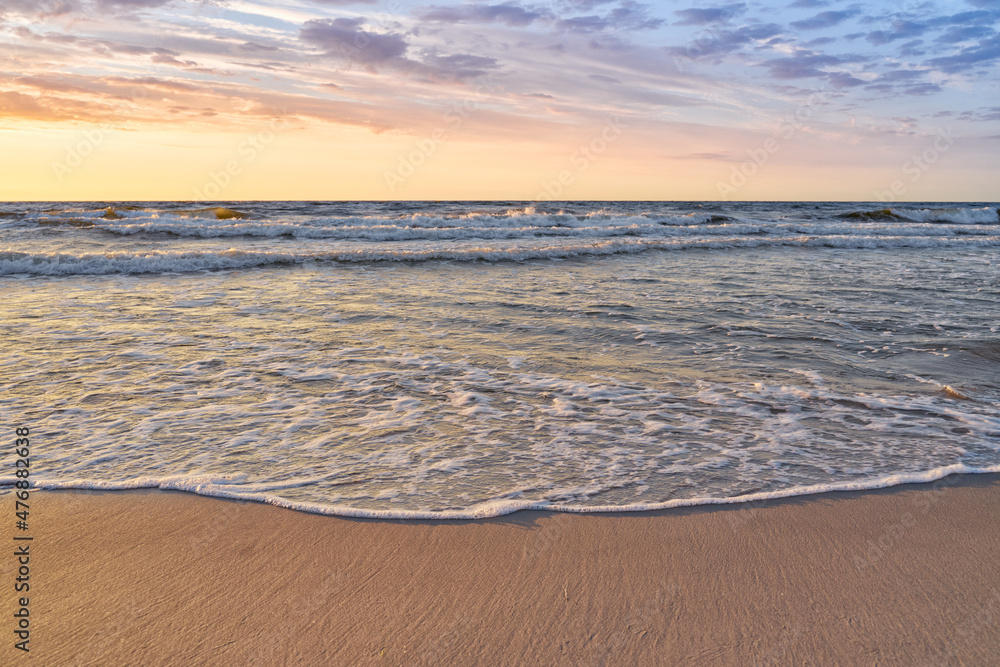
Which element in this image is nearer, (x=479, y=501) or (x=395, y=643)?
(x=395, y=643)

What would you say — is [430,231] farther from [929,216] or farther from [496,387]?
[929,216]

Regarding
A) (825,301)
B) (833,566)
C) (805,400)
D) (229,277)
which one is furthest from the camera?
(229,277)

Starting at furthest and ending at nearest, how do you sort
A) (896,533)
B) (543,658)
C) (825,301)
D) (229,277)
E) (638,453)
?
(229,277) → (825,301) → (638,453) → (896,533) → (543,658)

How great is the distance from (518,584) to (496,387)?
8.89 ft

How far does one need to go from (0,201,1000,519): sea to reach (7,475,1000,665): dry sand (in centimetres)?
21

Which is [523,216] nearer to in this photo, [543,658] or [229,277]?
[229,277]

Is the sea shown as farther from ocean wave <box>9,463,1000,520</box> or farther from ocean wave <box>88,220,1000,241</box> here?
ocean wave <box>88,220,1000,241</box>

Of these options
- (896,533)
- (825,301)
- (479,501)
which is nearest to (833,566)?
(896,533)

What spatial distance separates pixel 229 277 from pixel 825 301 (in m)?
11.1

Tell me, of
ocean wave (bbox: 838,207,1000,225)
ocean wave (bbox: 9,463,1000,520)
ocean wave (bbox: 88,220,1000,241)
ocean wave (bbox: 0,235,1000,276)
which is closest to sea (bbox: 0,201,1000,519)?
ocean wave (bbox: 9,463,1000,520)

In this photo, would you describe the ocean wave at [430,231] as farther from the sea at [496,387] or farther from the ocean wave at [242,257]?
the sea at [496,387]

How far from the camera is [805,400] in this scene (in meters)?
4.88

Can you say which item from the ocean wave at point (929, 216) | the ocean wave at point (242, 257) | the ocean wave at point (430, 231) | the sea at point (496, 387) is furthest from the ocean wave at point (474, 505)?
the ocean wave at point (929, 216)

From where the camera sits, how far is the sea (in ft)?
11.4
